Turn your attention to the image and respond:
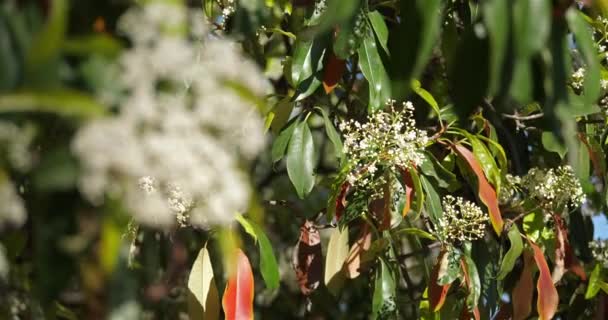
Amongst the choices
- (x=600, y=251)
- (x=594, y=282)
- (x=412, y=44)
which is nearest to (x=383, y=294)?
(x=594, y=282)

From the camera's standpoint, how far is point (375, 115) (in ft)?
6.03

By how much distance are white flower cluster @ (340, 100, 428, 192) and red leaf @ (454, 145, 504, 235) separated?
0.13 meters

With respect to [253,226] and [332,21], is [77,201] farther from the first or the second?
[253,226]

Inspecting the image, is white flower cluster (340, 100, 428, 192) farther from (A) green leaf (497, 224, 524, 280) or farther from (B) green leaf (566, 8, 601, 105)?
(B) green leaf (566, 8, 601, 105)

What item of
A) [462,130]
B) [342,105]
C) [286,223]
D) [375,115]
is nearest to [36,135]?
[375,115]

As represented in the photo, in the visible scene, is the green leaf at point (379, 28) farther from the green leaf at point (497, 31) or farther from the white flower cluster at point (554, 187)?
the green leaf at point (497, 31)

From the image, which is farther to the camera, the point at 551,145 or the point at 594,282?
the point at 594,282

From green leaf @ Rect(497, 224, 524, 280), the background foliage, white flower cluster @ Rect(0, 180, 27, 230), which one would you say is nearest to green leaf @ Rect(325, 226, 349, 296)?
the background foliage

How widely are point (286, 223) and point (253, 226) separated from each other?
1.45 m

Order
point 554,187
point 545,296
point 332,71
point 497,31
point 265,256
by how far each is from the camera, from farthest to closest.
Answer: point 554,187
point 545,296
point 332,71
point 265,256
point 497,31

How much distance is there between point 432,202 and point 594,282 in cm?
52

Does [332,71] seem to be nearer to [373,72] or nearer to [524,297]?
[373,72]

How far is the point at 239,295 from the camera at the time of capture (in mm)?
1657

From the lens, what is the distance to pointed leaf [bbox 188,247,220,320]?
1.75m
